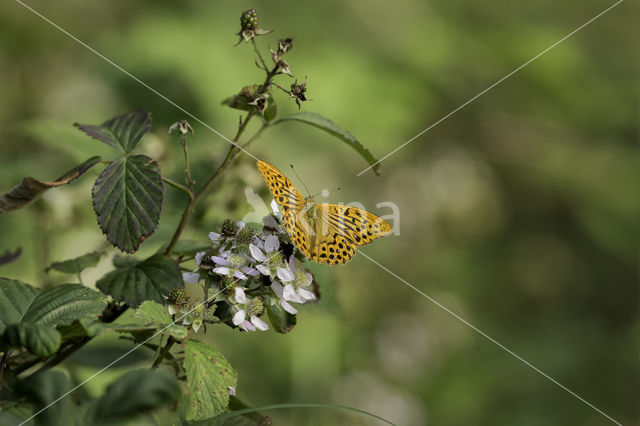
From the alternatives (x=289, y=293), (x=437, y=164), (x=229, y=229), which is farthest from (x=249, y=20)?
(x=437, y=164)

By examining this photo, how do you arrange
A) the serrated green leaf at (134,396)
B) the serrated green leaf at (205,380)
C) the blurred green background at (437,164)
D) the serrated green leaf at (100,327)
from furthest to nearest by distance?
the blurred green background at (437,164) < the serrated green leaf at (205,380) < the serrated green leaf at (100,327) < the serrated green leaf at (134,396)

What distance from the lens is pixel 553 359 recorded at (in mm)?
3117

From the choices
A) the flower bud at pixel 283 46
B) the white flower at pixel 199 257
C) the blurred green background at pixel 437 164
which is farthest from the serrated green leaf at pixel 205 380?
the blurred green background at pixel 437 164

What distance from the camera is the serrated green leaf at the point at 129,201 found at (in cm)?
81

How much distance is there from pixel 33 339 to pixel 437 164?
3037mm

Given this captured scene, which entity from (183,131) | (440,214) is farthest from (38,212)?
(440,214)

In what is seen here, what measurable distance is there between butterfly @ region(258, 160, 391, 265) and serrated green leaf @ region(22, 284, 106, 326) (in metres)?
0.31

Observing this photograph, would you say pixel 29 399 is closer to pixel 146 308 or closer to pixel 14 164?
pixel 146 308

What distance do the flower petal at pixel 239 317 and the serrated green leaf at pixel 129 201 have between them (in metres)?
0.17

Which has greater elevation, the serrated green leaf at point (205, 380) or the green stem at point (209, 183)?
the green stem at point (209, 183)

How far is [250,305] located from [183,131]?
1.06 ft

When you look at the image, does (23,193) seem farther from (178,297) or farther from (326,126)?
(326,126)

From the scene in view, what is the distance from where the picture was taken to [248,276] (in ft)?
2.73

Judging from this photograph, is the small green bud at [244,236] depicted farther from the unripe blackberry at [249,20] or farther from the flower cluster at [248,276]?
the unripe blackberry at [249,20]
